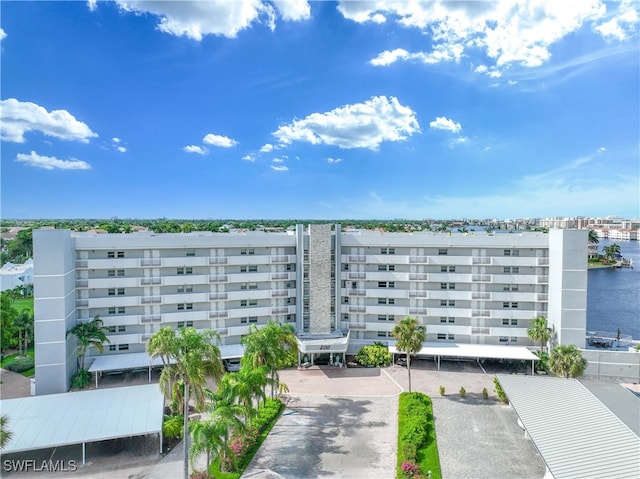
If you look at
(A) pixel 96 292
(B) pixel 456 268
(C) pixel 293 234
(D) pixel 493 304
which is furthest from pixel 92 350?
(D) pixel 493 304

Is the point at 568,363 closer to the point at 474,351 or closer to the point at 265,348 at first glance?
the point at 474,351

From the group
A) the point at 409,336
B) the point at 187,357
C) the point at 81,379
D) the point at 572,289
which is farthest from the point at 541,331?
the point at 81,379

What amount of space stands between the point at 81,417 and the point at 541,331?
4500cm

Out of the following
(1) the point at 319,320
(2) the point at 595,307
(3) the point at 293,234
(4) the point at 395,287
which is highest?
(3) the point at 293,234

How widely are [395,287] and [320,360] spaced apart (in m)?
12.7

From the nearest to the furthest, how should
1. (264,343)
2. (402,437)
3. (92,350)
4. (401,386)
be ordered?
(402,437) → (264,343) → (401,386) → (92,350)

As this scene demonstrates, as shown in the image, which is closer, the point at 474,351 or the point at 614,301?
the point at 474,351

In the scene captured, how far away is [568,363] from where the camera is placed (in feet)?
112

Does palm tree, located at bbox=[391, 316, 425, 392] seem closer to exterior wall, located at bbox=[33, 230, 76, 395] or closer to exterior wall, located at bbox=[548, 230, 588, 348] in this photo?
exterior wall, located at bbox=[548, 230, 588, 348]

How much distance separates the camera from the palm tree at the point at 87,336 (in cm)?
3859

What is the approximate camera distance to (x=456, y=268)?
154 feet

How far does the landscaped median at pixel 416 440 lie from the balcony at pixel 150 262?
29.7m

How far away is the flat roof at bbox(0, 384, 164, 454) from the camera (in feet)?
84.9

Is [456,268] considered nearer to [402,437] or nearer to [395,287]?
[395,287]
